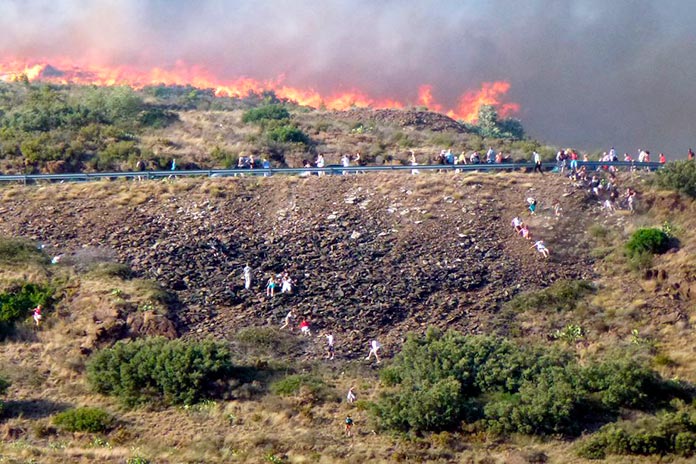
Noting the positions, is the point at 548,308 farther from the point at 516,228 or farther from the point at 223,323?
the point at 223,323

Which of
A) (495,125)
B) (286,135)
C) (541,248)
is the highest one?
(495,125)

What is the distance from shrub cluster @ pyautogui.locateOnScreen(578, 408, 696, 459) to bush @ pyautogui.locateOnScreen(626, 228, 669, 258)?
10456 millimetres

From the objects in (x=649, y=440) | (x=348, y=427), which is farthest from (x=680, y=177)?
(x=348, y=427)

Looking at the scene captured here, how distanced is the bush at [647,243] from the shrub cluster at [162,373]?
1507 centimetres

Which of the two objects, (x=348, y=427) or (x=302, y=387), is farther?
(x=302, y=387)

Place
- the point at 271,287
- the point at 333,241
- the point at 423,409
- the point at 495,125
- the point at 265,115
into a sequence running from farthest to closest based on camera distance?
1. the point at 495,125
2. the point at 265,115
3. the point at 333,241
4. the point at 271,287
5. the point at 423,409

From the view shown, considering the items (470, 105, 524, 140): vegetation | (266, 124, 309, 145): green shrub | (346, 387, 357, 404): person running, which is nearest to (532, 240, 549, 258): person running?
(346, 387, 357, 404): person running

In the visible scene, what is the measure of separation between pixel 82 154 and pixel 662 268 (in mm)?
29083

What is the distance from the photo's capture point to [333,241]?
120 ft

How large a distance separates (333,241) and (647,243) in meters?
11.0

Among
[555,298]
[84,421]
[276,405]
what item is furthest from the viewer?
[555,298]

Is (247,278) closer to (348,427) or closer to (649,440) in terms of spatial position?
(348,427)

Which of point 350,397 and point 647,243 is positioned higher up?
point 647,243

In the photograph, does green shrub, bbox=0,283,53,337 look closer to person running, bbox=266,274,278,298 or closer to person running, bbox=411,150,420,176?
person running, bbox=266,274,278,298
